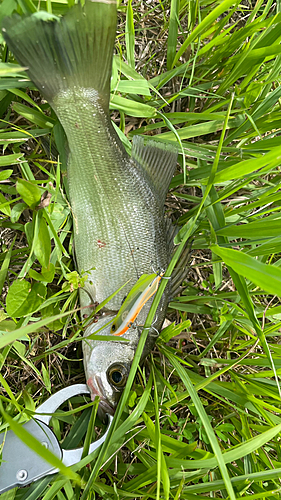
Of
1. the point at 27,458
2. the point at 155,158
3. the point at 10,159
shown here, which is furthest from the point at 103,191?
the point at 27,458

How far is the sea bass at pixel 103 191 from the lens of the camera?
5.05 ft

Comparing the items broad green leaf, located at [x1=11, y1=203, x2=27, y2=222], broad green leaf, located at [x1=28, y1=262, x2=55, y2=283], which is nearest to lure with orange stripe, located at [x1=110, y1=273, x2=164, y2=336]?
broad green leaf, located at [x1=28, y1=262, x2=55, y2=283]

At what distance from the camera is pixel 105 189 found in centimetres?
172

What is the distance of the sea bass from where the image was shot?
154 cm

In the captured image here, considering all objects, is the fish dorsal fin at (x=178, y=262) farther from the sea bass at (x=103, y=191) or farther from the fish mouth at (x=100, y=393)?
the fish mouth at (x=100, y=393)

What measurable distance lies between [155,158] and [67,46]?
69 cm

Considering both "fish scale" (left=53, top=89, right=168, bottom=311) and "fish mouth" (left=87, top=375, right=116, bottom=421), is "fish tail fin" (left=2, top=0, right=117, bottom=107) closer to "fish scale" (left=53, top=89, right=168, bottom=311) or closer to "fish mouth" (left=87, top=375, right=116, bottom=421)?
"fish scale" (left=53, top=89, right=168, bottom=311)

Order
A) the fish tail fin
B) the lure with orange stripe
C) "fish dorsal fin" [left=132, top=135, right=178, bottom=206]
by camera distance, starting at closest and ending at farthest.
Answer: the fish tail fin, the lure with orange stripe, "fish dorsal fin" [left=132, top=135, right=178, bottom=206]

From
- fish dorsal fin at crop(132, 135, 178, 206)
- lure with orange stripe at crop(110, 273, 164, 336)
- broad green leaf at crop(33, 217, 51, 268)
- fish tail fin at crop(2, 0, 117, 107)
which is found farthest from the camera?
fish dorsal fin at crop(132, 135, 178, 206)

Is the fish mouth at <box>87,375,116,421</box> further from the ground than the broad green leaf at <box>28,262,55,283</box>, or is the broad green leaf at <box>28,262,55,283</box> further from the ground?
the broad green leaf at <box>28,262,55,283</box>

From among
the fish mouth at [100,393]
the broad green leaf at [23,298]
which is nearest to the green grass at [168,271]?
the broad green leaf at [23,298]

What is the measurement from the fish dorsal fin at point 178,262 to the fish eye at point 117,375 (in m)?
0.48

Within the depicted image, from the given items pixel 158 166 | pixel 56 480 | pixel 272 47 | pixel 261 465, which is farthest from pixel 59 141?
pixel 261 465

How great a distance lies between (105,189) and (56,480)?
1.46 m
